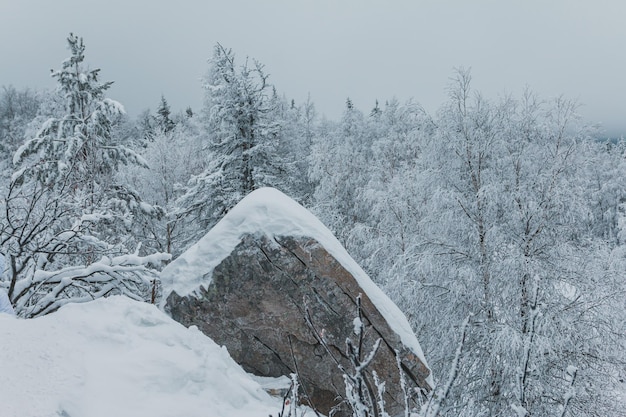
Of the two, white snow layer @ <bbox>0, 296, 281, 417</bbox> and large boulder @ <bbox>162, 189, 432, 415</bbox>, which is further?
large boulder @ <bbox>162, 189, 432, 415</bbox>

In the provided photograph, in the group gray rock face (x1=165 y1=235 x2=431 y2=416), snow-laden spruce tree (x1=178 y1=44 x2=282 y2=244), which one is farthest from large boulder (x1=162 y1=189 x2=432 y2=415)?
snow-laden spruce tree (x1=178 y1=44 x2=282 y2=244)

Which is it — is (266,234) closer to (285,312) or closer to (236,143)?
(285,312)

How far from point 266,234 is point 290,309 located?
101cm

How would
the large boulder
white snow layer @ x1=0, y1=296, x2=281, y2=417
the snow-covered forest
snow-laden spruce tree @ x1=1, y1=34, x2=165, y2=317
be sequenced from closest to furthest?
white snow layer @ x1=0, y1=296, x2=281, y2=417, snow-laden spruce tree @ x1=1, y1=34, x2=165, y2=317, the large boulder, the snow-covered forest

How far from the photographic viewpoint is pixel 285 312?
5211mm

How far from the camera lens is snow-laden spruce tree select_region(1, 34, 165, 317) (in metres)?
4.45

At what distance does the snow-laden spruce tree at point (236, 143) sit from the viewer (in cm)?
1293

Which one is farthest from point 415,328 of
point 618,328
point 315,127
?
point 315,127

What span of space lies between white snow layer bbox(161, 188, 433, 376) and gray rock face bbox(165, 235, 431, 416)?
0.09 m

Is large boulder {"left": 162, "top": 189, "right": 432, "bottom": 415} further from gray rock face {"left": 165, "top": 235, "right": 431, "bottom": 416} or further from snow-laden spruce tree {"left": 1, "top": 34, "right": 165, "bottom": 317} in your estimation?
snow-laden spruce tree {"left": 1, "top": 34, "right": 165, "bottom": 317}

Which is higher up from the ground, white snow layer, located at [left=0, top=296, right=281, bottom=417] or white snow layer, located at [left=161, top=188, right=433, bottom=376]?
white snow layer, located at [left=161, top=188, right=433, bottom=376]

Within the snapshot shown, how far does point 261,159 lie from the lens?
1348cm

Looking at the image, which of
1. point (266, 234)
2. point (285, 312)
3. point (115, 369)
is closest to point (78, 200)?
point (266, 234)

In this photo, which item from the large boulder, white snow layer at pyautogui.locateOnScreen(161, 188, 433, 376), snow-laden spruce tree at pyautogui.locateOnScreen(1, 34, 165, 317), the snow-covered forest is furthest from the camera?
the snow-covered forest
